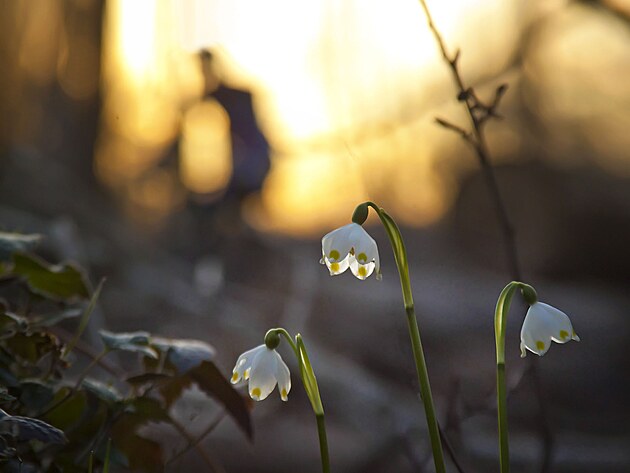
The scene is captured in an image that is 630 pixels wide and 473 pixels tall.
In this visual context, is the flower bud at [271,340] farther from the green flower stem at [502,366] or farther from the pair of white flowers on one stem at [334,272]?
the green flower stem at [502,366]

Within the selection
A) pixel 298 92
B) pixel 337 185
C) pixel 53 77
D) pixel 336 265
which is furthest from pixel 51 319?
pixel 53 77

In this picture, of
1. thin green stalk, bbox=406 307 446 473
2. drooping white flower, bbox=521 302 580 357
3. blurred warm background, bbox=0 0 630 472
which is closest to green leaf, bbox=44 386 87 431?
thin green stalk, bbox=406 307 446 473

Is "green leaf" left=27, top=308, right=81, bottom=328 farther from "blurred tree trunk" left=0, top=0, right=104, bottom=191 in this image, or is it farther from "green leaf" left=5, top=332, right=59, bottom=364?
"blurred tree trunk" left=0, top=0, right=104, bottom=191

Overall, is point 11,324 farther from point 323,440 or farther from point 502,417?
point 502,417

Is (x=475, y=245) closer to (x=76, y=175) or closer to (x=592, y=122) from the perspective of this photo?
(x=592, y=122)

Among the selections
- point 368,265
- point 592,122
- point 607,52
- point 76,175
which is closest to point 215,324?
point 76,175

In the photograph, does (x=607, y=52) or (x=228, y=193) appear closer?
(x=228, y=193)

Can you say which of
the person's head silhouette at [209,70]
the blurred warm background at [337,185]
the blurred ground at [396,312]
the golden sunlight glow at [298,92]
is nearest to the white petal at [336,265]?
the blurred ground at [396,312]
